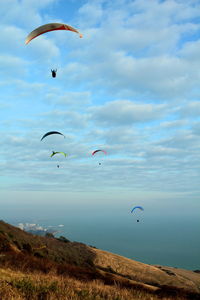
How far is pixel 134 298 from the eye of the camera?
754 cm

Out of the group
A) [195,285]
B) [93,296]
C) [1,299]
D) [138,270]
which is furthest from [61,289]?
[195,285]

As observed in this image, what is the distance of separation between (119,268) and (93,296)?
41.0 meters

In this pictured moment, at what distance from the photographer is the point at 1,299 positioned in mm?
5914

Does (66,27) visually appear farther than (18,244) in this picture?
No

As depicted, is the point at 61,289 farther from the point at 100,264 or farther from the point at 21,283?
the point at 100,264

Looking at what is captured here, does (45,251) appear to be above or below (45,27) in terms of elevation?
below

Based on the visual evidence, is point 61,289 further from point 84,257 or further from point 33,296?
point 84,257

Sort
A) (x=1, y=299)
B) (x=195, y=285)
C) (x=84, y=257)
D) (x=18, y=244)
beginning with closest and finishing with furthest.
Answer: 1. (x=1, y=299)
2. (x=18, y=244)
3. (x=84, y=257)
4. (x=195, y=285)

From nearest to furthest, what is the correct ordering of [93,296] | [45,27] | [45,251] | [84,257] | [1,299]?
[1,299]
[93,296]
[45,27]
[45,251]
[84,257]

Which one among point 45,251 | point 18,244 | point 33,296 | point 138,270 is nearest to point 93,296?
point 33,296

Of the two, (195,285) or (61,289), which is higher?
(61,289)

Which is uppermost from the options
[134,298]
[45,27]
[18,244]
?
[45,27]

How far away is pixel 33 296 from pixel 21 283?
1.47m

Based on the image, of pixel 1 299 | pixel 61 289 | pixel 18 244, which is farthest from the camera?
pixel 18 244
